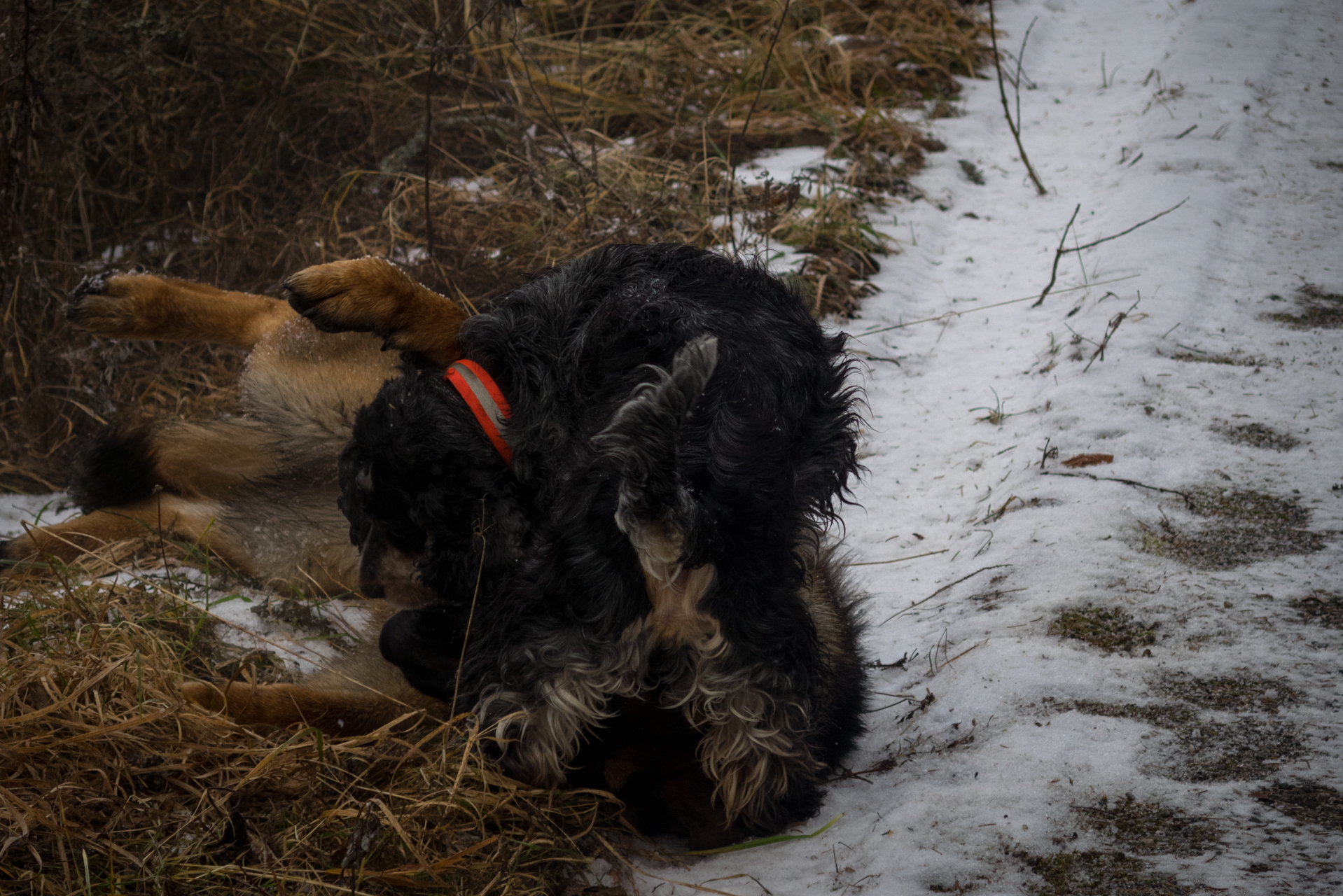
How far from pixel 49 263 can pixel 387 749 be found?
3.26 m

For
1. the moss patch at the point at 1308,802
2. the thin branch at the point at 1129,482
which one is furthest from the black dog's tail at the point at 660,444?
the thin branch at the point at 1129,482

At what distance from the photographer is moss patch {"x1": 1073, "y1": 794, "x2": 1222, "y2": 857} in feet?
6.02

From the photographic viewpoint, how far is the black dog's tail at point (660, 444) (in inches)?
68.0

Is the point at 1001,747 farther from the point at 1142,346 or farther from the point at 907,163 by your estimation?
the point at 907,163

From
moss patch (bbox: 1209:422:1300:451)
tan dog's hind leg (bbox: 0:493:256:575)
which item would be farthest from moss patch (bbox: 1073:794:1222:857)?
tan dog's hind leg (bbox: 0:493:256:575)

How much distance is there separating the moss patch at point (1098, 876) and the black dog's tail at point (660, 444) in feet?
3.46

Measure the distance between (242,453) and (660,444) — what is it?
6.83ft

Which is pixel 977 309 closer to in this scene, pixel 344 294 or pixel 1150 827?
pixel 1150 827

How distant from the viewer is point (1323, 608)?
247 cm

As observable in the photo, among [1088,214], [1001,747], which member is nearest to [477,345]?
[1001,747]

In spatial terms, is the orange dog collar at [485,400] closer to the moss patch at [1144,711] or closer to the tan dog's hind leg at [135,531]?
the tan dog's hind leg at [135,531]

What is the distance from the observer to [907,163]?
5.92m

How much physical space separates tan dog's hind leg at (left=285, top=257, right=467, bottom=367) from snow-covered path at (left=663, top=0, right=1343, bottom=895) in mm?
1677

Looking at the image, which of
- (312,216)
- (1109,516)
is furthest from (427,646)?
(312,216)
